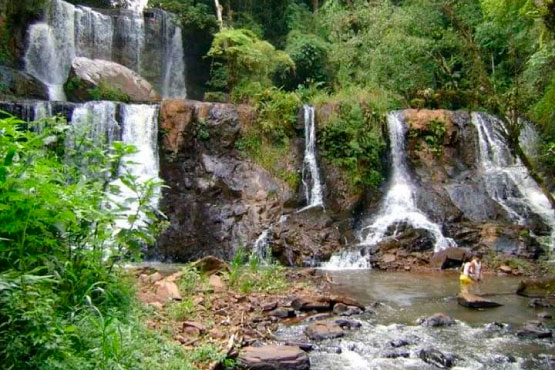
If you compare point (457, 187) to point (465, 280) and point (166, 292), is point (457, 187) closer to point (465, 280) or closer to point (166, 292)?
point (465, 280)

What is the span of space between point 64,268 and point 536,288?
957cm

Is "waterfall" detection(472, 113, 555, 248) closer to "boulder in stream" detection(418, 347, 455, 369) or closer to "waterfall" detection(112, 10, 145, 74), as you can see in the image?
"boulder in stream" detection(418, 347, 455, 369)

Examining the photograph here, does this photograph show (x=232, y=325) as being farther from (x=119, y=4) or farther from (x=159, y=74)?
(x=119, y=4)

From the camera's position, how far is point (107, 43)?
22.1 meters

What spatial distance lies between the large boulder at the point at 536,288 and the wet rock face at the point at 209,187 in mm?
7013

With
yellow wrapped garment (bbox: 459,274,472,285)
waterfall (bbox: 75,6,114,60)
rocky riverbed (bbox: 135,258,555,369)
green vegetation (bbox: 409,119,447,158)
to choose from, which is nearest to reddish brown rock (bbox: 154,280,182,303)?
rocky riverbed (bbox: 135,258,555,369)

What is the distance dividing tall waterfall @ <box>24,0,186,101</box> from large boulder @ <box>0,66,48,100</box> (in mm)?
697

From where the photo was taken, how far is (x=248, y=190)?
1645 cm

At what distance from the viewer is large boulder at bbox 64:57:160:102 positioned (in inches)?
742

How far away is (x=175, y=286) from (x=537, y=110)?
6.81m

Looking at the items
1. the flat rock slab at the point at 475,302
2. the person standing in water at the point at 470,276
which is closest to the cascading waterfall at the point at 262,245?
the person standing in water at the point at 470,276

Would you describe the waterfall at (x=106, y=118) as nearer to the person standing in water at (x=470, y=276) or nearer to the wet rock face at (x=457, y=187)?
the wet rock face at (x=457, y=187)

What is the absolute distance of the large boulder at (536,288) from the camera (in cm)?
1067

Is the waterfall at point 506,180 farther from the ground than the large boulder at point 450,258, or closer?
farther from the ground
